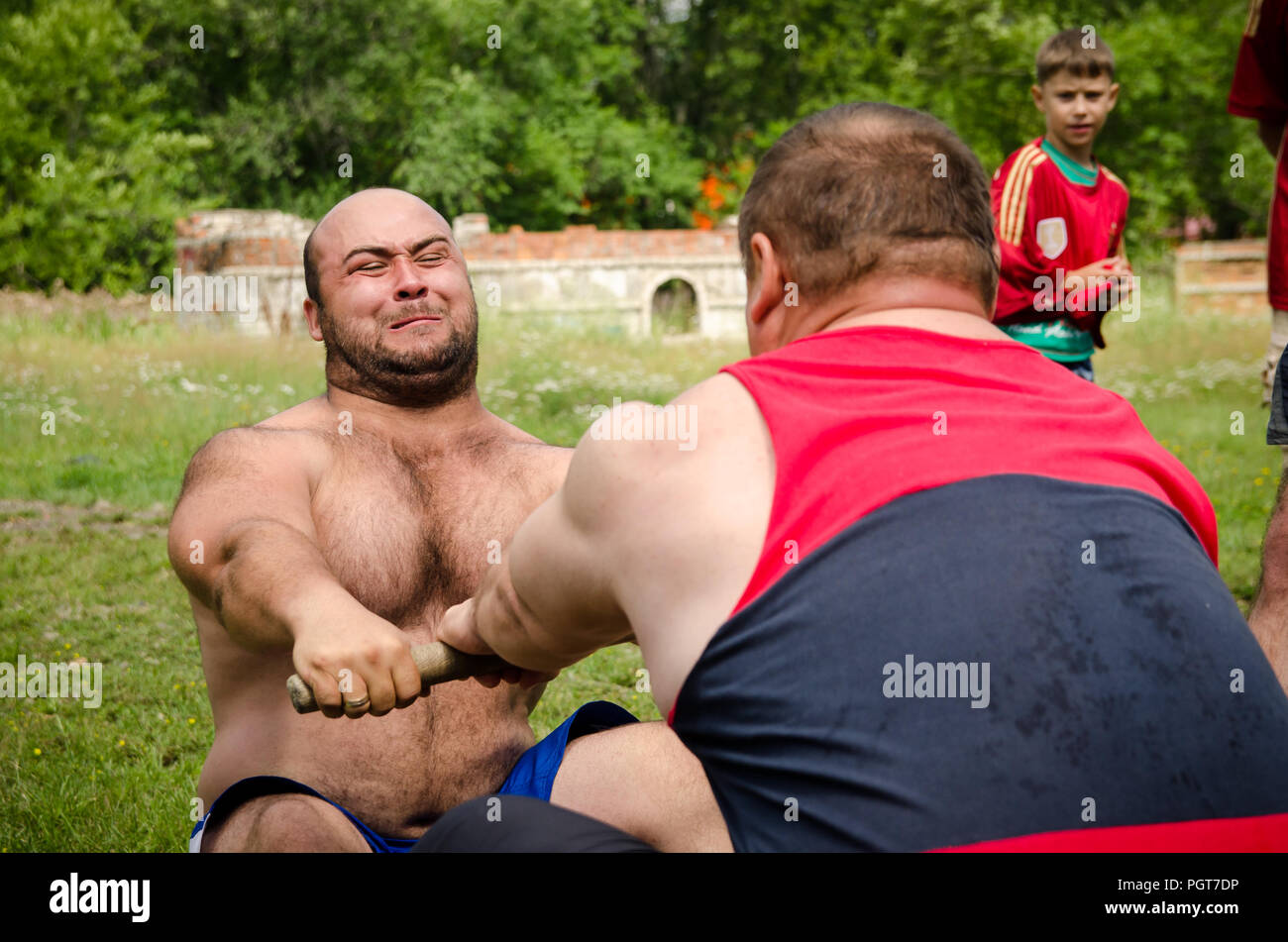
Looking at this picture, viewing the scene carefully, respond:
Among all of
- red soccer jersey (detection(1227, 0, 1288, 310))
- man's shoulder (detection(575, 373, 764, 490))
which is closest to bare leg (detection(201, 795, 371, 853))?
man's shoulder (detection(575, 373, 764, 490))

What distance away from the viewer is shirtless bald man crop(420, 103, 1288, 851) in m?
1.56

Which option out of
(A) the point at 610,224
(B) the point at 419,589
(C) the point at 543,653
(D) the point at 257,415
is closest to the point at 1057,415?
(C) the point at 543,653

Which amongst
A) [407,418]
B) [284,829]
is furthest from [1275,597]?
[284,829]

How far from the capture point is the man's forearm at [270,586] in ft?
7.73

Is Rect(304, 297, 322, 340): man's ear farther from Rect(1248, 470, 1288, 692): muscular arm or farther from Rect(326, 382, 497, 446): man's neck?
Rect(1248, 470, 1288, 692): muscular arm

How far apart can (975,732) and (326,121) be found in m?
33.7

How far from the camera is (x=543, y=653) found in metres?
2.17

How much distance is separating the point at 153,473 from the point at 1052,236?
7.29m

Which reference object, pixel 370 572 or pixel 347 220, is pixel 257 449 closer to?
pixel 370 572

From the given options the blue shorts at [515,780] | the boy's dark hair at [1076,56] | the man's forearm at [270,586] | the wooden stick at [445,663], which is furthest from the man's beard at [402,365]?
the boy's dark hair at [1076,56]

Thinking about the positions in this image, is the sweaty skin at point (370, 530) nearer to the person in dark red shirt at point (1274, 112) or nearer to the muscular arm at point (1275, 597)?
the muscular arm at point (1275, 597)

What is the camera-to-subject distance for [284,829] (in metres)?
2.57

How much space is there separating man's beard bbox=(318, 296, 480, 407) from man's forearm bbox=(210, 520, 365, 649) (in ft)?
2.18

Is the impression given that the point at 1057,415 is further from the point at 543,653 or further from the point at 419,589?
the point at 419,589
